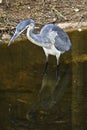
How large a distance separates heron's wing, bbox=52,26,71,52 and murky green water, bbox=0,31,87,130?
0.32m

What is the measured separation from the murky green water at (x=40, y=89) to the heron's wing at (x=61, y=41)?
32 cm

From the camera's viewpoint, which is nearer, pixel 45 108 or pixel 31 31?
pixel 45 108

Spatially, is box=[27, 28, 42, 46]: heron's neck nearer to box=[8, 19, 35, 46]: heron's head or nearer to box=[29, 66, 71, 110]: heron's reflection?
box=[8, 19, 35, 46]: heron's head

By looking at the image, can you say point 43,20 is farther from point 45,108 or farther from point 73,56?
point 45,108

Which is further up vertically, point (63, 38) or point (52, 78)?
point (63, 38)

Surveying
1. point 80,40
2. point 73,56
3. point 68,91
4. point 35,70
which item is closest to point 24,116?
point 68,91

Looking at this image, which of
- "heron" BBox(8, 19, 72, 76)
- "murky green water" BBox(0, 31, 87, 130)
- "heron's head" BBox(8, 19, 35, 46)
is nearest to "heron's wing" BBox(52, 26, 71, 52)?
"heron" BBox(8, 19, 72, 76)

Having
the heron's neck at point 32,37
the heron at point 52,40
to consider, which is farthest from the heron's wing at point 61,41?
the heron's neck at point 32,37

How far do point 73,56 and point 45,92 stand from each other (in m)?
1.51

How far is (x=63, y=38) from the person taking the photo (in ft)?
35.6

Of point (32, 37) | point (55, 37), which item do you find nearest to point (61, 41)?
point (55, 37)

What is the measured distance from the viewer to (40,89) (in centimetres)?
995

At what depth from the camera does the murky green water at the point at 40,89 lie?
28.3ft

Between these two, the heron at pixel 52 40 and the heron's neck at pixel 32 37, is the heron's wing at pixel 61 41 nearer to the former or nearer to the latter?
the heron at pixel 52 40
